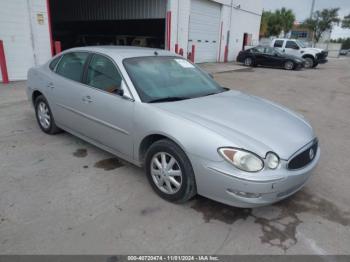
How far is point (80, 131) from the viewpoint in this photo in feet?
12.9

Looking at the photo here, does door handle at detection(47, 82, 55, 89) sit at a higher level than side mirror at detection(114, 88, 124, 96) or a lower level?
lower

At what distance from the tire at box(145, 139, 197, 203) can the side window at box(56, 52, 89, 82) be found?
5.58 feet

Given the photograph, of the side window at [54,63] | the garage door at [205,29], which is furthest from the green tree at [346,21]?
the side window at [54,63]

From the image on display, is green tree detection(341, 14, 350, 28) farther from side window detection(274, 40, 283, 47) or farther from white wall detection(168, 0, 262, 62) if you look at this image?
side window detection(274, 40, 283, 47)

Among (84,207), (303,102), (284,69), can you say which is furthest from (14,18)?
(284,69)

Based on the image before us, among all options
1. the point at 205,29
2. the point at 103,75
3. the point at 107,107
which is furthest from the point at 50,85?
the point at 205,29

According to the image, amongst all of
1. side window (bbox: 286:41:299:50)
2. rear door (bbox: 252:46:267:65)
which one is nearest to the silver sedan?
rear door (bbox: 252:46:267:65)

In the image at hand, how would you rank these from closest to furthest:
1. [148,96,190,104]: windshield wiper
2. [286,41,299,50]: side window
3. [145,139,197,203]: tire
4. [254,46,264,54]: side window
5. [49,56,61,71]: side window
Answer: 1. [145,139,197,203]: tire
2. [148,96,190,104]: windshield wiper
3. [49,56,61,71]: side window
4. [254,46,264,54]: side window
5. [286,41,299,50]: side window

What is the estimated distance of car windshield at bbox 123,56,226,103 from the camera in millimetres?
3219

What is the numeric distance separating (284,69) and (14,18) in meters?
15.6

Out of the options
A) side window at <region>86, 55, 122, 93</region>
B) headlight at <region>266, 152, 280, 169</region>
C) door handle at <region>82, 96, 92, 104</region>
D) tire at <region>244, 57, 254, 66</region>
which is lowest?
tire at <region>244, 57, 254, 66</region>

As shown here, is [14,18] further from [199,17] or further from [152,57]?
[199,17]

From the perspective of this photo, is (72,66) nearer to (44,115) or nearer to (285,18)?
(44,115)

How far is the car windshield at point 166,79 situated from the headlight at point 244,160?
42.0 inches
